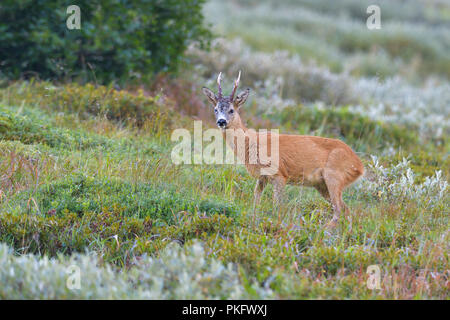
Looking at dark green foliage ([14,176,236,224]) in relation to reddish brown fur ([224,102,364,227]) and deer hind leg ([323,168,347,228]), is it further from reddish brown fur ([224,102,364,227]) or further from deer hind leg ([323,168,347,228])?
deer hind leg ([323,168,347,228])

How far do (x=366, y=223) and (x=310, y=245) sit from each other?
0.80m

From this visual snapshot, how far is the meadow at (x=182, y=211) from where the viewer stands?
15.3 ft

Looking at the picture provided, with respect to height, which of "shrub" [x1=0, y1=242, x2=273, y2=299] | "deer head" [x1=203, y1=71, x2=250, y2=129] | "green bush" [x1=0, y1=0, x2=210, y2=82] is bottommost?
"shrub" [x1=0, y1=242, x2=273, y2=299]

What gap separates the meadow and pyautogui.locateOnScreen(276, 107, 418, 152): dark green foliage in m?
0.03

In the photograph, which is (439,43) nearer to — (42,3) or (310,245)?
(42,3)

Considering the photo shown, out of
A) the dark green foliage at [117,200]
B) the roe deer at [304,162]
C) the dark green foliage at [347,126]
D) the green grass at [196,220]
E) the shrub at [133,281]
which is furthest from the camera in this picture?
the dark green foliage at [347,126]

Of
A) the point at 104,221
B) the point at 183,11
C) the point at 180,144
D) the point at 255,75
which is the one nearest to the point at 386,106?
the point at 255,75

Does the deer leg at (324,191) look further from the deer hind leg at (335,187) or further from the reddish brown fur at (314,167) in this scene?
the deer hind leg at (335,187)

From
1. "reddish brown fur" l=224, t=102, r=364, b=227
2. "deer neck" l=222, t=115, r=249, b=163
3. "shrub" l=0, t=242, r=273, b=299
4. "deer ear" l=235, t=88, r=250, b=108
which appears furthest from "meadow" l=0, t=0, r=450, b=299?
"deer ear" l=235, t=88, r=250, b=108

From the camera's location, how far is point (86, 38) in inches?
427

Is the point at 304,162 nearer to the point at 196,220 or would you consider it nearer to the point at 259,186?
the point at 259,186

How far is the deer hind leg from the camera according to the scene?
675 cm

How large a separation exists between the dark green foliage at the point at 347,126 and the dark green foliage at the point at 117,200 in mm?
4987

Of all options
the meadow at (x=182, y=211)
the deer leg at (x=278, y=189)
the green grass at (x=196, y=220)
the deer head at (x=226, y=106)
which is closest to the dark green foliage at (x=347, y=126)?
the meadow at (x=182, y=211)
